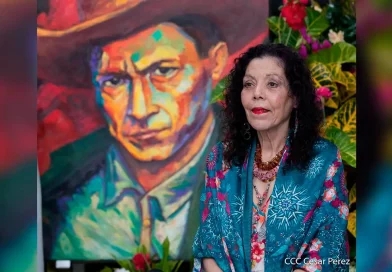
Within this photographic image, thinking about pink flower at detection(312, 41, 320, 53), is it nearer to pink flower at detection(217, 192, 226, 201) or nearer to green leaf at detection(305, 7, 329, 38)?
green leaf at detection(305, 7, 329, 38)

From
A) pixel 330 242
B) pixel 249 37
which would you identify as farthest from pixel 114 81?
pixel 330 242

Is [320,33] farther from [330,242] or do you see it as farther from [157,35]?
[330,242]

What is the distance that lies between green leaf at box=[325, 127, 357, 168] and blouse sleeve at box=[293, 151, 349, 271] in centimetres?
95

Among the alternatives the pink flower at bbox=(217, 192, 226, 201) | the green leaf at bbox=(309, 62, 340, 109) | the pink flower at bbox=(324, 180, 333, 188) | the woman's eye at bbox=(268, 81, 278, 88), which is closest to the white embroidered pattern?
the pink flower at bbox=(324, 180, 333, 188)

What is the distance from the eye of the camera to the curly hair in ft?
8.45

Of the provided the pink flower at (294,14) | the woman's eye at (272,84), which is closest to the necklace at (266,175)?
the woman's eye at (272,84)

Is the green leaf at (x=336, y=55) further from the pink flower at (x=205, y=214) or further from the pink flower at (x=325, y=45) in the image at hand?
the pink flower at (x=205, y=214)

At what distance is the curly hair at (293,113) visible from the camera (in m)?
2.58

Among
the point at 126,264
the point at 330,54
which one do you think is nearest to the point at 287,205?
the point at 330,54

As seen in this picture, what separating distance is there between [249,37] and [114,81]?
3.07ft

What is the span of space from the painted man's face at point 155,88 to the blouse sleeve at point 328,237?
1.46 meters

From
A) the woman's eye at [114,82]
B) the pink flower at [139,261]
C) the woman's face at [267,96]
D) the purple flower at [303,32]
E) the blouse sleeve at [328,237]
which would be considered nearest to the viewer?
the blouse sleeve at [328,237]

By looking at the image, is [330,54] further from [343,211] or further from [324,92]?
[343,211]

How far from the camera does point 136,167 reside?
151 inches
